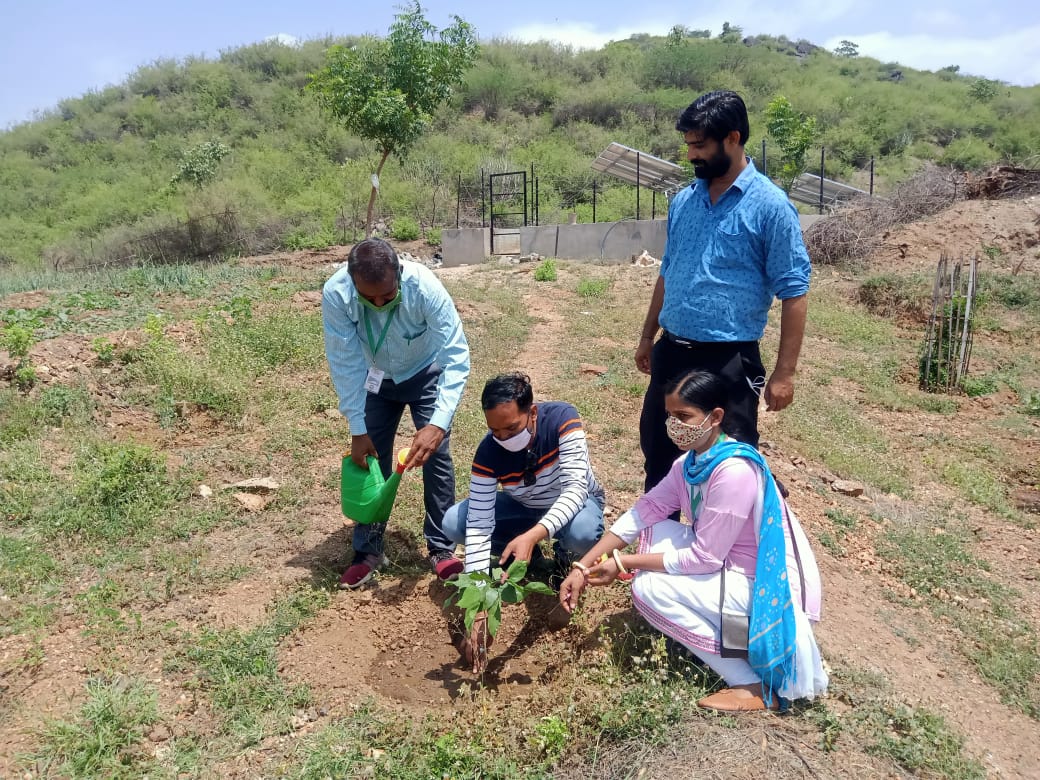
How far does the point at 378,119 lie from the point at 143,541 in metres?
10.4

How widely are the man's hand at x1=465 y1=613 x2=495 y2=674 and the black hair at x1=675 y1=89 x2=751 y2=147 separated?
191cm

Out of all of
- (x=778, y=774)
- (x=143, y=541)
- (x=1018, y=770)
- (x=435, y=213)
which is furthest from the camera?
(x=435, y=213)

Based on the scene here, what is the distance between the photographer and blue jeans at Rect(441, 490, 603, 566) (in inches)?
112

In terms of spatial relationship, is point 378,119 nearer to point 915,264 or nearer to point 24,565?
point 915,264

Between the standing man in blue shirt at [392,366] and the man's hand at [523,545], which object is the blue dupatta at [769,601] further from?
the standing man in blue shirt at [392,366]

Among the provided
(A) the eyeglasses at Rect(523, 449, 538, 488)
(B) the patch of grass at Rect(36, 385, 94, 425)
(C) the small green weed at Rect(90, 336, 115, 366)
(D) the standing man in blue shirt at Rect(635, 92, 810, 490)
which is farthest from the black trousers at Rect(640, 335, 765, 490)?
(C) the small green weed at Rect(90, 336, 115, 366)

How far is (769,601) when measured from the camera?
83.6 inches

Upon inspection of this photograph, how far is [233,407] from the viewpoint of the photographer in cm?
513

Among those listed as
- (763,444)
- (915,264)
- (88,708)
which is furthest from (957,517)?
(915,264)

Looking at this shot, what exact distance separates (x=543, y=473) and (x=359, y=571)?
103 cm


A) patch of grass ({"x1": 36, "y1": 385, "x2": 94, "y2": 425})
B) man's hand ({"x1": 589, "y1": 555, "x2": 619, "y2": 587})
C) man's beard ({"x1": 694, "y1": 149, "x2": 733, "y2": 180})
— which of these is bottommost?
patch of grass ({"x1": 36, "y1": 385, "x2": 94, "y2": 425})

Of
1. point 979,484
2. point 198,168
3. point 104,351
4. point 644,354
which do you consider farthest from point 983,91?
point 104,351

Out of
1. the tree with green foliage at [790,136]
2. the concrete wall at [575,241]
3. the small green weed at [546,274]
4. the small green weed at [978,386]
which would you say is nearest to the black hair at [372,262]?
the small green weed at [978,386]

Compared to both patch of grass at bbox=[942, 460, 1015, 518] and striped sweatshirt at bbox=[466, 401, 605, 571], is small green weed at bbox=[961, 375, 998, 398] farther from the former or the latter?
striped sweatshirt at bbox=[466, 401, 605, 571]
